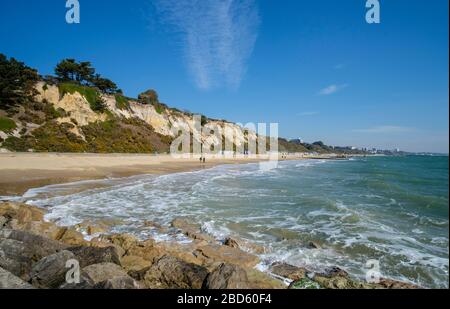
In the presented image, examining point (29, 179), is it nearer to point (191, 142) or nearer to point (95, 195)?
point (95, 195)

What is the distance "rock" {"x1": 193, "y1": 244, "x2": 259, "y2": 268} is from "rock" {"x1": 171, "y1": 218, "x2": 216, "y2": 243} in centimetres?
109

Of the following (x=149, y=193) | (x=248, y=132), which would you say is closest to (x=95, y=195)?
(x=149, y=193)

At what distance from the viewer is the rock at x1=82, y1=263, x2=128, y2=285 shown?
4809 millimetres

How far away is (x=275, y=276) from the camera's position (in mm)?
6344

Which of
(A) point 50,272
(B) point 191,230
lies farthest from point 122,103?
(A) point 50,272

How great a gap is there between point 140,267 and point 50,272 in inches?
72.9

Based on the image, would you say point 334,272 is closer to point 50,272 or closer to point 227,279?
point 227,279

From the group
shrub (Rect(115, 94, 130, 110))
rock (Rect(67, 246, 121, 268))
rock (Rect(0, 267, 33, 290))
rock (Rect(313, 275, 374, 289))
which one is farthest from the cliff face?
rock (Rect(313, 275, 374, 289))

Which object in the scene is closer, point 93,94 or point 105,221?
point 105,221

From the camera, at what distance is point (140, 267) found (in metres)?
6.18

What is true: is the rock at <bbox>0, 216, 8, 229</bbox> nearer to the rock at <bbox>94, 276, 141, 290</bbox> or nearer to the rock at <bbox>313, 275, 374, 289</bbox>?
the rock at <bbox>94, 276, 141, 290</bbox>

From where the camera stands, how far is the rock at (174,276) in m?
5.24

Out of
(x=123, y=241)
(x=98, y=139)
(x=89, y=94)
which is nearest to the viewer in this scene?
(x=123, y=241)
